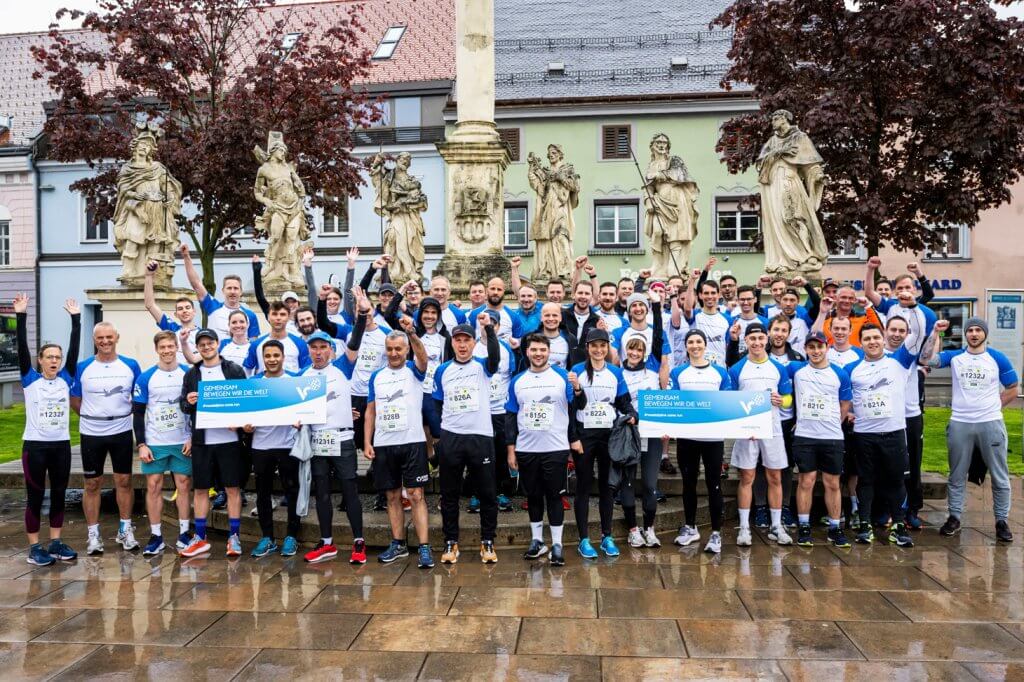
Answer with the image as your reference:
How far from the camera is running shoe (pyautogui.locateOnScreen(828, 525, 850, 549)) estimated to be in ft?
26.1

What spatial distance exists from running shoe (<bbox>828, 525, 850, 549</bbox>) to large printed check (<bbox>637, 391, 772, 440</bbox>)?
1204 millimetres

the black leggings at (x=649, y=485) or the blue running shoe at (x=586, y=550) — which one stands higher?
the black leggings at (x=649, y=485)

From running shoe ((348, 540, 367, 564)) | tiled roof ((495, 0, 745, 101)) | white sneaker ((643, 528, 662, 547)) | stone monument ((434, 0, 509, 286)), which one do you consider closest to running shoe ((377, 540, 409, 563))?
running shoe ((348, 540, 367, 564))

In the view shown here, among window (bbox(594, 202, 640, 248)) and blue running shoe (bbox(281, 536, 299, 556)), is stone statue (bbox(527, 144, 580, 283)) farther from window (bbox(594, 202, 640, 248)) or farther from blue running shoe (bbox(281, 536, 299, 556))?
window (bbox(594, 202, 640, 248))

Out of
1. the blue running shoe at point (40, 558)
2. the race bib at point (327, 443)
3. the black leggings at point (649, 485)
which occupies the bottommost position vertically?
the blue running shoe at point (40, 558)

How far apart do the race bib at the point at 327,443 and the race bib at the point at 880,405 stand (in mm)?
4682

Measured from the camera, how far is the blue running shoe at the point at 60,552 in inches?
305

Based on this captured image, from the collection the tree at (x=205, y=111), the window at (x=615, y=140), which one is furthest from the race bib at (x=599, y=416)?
the window at (x=615, y=140)

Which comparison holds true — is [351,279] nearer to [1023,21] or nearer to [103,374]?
[103,374]

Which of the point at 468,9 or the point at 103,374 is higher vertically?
the point at 468,9

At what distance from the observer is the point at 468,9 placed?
46.8 feet

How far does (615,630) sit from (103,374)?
4958 millimetres

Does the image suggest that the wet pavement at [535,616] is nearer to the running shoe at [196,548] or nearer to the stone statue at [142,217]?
the running shoe at [196,548]

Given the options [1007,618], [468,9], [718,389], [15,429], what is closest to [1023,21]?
[468,9]
